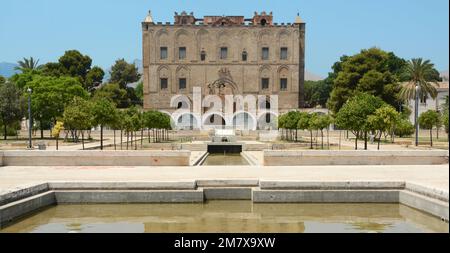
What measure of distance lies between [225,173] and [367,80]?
38.5m

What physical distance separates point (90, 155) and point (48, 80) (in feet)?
95.2

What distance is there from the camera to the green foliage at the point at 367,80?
5106cm

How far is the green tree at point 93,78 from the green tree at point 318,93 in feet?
109

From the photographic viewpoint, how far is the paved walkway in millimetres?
13484

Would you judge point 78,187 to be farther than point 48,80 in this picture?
No

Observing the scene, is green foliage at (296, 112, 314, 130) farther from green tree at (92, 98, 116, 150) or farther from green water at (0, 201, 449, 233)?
green water at (0, 201, 449, 233)

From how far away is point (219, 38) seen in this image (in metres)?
63.0

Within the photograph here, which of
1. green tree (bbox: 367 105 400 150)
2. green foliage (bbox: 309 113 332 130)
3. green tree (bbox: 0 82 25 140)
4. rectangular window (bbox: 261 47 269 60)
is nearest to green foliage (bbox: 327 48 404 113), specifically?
rectangular window (bbox: 261 47 269 60)

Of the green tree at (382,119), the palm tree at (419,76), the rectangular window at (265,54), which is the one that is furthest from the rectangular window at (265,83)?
the green tree at (382,119)

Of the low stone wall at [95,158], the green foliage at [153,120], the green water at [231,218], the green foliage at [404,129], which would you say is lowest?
the green water at [231,218]

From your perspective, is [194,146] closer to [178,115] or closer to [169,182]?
[169,182]

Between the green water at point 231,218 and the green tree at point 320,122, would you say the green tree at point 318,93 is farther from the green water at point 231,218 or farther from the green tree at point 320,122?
the green water at point 231,218

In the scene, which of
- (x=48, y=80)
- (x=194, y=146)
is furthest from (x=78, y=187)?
(x=48, y=80)

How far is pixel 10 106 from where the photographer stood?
41.3 m
